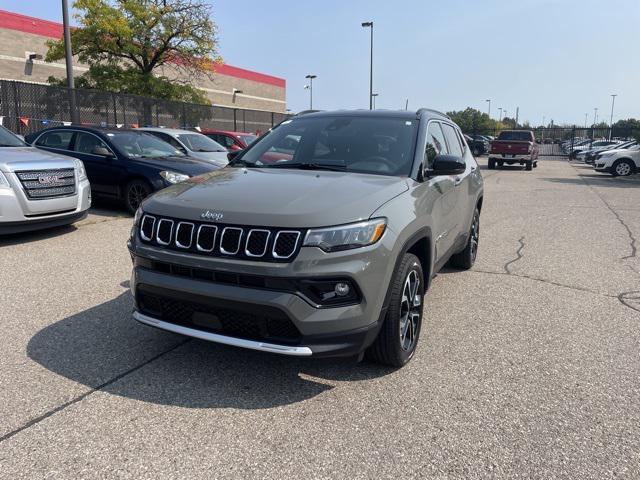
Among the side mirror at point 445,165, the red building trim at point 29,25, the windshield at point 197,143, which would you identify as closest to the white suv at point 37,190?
the windshield at point 197,143

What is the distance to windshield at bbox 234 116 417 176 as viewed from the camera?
4.06 m

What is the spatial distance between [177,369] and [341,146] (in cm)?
213

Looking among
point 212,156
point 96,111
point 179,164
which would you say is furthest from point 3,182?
point 96,111

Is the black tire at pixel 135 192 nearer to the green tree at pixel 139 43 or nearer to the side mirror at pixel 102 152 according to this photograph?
the side mirror at pixel 102 152

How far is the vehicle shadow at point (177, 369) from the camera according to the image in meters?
3.18

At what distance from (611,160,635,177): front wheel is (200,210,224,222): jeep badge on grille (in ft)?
72.7

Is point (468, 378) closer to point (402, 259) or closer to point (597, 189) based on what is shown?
point (402, 259)

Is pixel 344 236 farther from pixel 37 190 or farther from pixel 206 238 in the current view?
pixel 37 190

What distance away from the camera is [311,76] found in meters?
56.9

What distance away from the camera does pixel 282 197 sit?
3219 mm

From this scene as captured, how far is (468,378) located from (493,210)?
8576 millimetres

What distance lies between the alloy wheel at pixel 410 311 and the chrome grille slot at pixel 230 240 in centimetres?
114

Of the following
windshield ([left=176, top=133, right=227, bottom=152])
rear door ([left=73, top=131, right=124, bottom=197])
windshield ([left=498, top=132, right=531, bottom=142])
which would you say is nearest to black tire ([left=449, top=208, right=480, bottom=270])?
rear door ([left=73, top=131, right=124, bottom=197])

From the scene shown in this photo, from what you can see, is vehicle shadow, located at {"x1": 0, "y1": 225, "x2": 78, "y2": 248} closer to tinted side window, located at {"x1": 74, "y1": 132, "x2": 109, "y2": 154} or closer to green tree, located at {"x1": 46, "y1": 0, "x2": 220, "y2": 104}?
tinted side window, located at {"x1": 74, "y1": 132, "x2": 109, "y2": 154}
